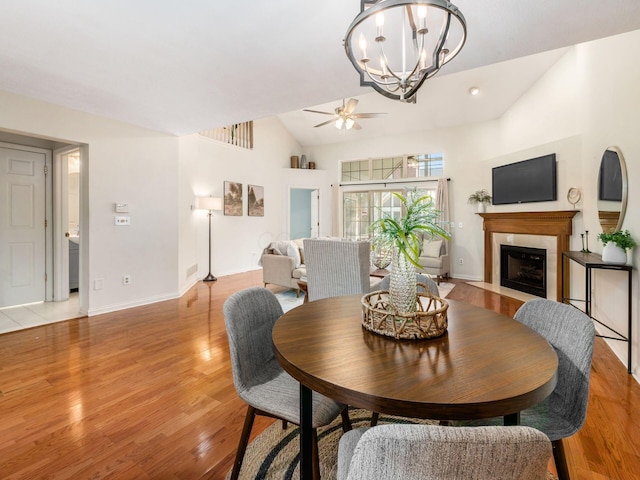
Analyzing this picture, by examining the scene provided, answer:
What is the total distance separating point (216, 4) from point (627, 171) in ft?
10.8

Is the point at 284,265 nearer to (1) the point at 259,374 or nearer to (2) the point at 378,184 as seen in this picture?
(1) the point at 259,374

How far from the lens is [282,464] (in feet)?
4.84

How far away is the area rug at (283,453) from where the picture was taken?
142 centimetres

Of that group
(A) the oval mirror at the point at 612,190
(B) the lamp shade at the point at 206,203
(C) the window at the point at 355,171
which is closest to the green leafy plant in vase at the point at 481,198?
(C) the window at the point at 355,171

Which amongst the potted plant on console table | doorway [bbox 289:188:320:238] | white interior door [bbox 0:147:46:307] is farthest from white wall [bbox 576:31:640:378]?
white interior door [bbox 0:147:46:307]

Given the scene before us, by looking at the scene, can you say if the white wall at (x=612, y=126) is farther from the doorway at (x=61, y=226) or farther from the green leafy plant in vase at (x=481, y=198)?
the doorway at (x=61, y=226)

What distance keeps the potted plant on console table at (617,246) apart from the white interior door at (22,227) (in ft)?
20.7

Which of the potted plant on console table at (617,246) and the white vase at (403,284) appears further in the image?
the potted plant on console table at (617,246)

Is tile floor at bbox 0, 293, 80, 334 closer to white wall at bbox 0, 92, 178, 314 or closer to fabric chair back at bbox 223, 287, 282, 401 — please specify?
white wall at bbox 0, 92, 178, 314

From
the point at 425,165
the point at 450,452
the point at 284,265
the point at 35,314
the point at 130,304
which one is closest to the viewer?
the point at 450,452

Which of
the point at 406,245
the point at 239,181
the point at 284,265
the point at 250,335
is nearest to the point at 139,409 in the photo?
the point at 250,335

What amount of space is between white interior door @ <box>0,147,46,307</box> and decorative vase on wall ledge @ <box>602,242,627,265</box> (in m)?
6.31

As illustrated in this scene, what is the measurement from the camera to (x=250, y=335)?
4.67 feet

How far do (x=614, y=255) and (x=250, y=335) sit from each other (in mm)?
2951
